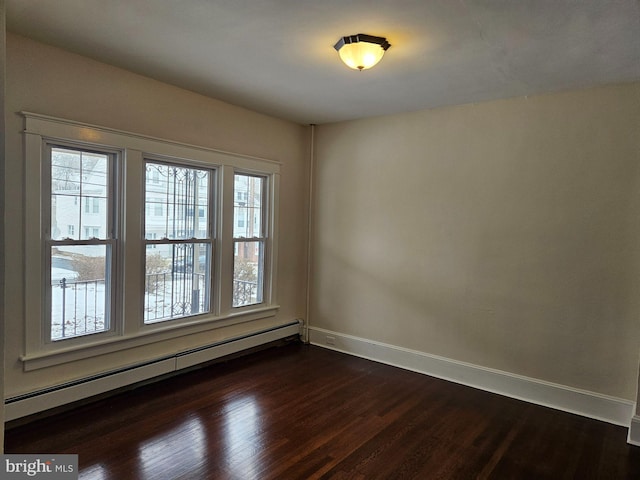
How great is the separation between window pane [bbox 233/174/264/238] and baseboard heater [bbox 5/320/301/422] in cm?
117

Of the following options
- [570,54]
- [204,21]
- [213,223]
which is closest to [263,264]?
[213,223]

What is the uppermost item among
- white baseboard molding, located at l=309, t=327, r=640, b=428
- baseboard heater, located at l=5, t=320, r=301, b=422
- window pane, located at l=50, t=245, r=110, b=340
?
window pane, located at l=50, t=245, r=110, b=340

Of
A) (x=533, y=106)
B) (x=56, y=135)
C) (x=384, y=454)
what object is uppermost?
(x=533, y=106)

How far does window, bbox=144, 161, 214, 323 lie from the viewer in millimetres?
3771

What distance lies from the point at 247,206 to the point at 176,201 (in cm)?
92

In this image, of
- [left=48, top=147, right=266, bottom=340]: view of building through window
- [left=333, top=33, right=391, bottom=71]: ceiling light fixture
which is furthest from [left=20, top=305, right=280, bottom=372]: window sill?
[left=333, top=33, right=391, bottom=71]: ceiling light fixture

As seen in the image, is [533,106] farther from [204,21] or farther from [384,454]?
[384,454]

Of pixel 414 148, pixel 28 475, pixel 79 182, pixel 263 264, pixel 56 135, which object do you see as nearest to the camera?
pixel 28 475

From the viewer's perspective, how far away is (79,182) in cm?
325

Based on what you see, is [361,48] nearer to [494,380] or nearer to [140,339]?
[140,339]

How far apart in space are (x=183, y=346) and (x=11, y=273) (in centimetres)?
164

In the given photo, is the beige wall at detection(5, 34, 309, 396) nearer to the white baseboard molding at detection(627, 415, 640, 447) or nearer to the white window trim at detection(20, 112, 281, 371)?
the white window trim at detection(20, 112, 281, 371)

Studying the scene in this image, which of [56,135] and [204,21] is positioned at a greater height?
[204,21]

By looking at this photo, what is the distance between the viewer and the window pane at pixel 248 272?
15.1 ft
